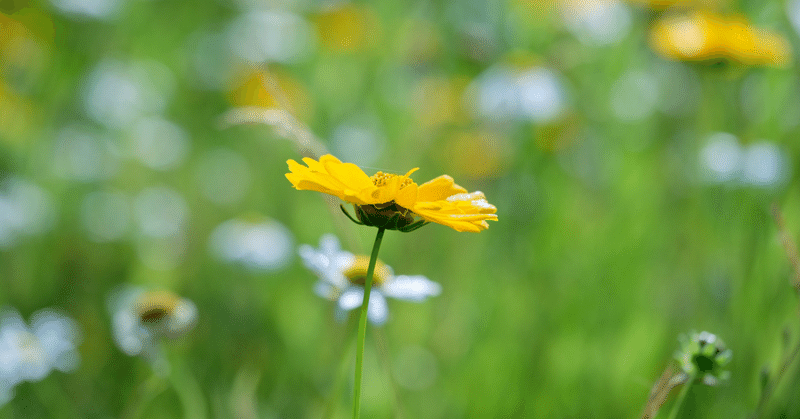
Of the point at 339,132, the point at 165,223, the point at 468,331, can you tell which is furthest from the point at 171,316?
the point at 339,132

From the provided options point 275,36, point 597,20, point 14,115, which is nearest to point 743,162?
point 597,20

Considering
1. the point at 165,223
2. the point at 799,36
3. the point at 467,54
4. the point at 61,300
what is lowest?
the point at 61,300

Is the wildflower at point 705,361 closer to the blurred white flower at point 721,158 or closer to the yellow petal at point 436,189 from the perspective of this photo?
the yellow petal at point 436,189

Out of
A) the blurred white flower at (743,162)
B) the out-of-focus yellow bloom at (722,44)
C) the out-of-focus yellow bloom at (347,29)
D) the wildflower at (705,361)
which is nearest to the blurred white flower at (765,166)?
the blurred white flower at (743,162)

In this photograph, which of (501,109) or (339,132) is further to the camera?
(339,132)

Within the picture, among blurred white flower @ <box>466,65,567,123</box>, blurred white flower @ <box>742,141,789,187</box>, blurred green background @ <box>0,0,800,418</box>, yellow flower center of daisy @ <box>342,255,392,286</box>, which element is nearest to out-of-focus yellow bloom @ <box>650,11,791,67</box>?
blurred green background @ <box>0,0,800,418</box>

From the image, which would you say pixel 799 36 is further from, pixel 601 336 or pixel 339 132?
pixel 339 132

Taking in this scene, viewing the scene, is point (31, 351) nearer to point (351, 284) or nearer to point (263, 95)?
point (351, 284)
